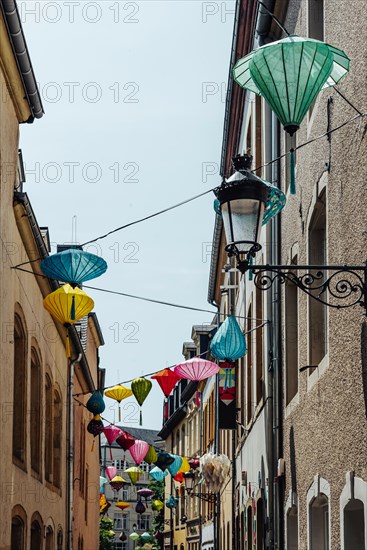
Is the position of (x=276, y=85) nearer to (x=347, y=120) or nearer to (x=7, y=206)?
(x=347, y=120)

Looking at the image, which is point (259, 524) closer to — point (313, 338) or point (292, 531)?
point (292, 531)

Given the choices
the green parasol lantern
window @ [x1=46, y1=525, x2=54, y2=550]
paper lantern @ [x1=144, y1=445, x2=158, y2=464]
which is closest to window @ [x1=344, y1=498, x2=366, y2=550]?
the green parasol lantern

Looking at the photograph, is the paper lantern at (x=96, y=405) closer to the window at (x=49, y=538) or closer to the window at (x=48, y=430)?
the window at (x=48, y=430)

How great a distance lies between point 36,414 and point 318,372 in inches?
424

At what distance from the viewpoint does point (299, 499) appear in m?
11.6

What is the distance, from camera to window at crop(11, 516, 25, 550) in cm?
1705

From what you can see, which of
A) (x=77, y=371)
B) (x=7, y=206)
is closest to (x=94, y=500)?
(x=77, y=371)

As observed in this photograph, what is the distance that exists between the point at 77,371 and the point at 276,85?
25.9 metres

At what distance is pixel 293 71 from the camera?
24.7 feet

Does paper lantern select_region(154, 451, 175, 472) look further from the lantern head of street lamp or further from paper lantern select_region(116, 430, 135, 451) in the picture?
the lantern head of street lamp

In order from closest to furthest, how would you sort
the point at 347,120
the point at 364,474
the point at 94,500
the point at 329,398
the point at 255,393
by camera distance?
the point at 364,474 < the point at 347,120 < the point at 329,398 < the point at 255,393 < the point at 94,500

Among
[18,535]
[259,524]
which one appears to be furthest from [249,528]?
[18,535]

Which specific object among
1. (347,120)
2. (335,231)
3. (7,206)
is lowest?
(335,231)

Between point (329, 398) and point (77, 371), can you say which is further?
point (77, 371)
